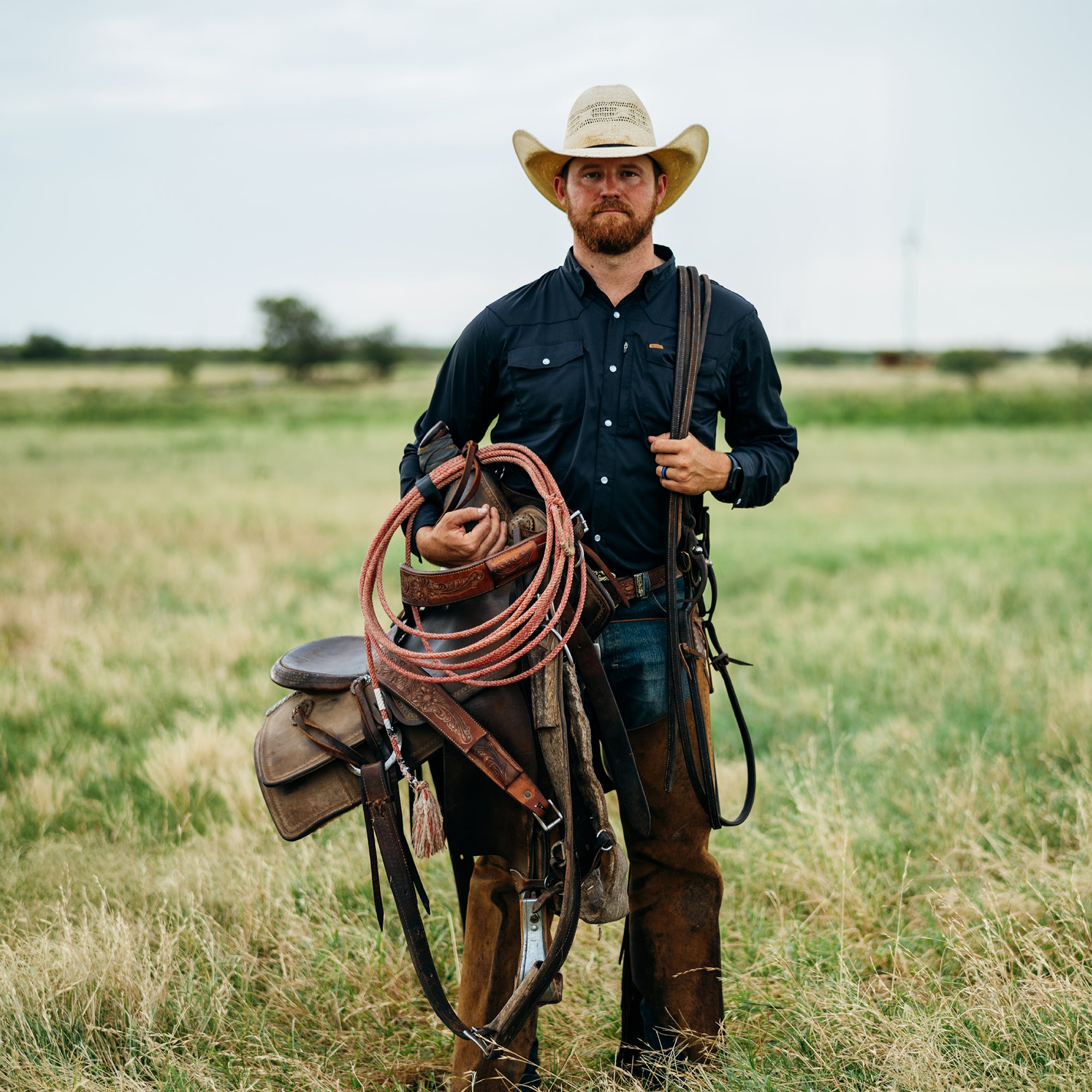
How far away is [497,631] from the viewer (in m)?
2.63

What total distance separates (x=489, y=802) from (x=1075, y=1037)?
1.59 metres

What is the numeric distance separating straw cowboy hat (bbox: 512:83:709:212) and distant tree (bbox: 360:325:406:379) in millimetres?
72909

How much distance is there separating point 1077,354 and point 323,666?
216 ft

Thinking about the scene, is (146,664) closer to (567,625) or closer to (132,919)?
(132,919)

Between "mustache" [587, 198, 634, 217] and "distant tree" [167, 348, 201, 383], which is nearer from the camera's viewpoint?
"mustache" [587, 198, 634, 217]

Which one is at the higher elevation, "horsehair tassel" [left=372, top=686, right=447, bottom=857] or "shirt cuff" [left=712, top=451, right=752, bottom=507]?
"shirt cuff" [left=712, top=451, right=752, bottom=507]

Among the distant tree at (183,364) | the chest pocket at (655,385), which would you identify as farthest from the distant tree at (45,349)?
the chest pocket at (655,385)

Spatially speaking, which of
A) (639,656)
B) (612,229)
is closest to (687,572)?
(639,656)

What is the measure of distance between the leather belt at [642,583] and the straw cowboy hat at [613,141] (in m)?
1.18

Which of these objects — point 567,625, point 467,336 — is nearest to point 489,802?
point 567,625

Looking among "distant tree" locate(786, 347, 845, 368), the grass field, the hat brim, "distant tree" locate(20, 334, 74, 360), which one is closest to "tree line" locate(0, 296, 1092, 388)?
"distant tree" locate(20, 334, 74, 360)

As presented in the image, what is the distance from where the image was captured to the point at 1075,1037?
2.56 m

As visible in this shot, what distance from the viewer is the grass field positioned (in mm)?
2922

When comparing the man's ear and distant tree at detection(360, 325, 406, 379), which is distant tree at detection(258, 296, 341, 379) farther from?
the man's ear
